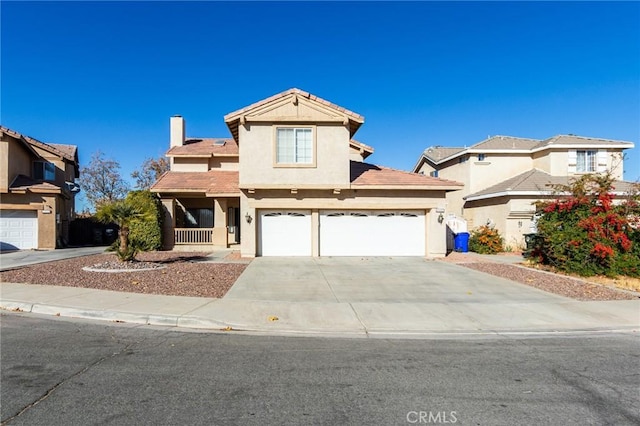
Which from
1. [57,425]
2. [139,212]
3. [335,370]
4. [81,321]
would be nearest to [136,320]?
[81,321]

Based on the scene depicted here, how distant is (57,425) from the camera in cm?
345

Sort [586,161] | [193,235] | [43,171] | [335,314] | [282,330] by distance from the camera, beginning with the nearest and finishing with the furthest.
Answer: [282,330] → [335,314] → [193,235] → [586,161] → [43,171]

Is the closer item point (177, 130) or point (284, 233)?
point (284, 233)

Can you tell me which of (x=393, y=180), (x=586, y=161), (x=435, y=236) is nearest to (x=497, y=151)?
(x=586, y=161)

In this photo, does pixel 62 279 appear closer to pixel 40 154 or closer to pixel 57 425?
pixel 57 425

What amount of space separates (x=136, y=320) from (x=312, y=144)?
34.6ft

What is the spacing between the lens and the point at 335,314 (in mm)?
7641

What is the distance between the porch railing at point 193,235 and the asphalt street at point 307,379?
13.3 metres

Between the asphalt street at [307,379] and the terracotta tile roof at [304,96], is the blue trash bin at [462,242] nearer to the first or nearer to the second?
the terracotta tile roof at [304,96]

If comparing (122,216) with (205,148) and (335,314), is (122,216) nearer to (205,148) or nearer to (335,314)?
(335,314)

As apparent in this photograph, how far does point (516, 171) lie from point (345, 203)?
1392 cm

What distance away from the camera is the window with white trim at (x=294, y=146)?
15942mm

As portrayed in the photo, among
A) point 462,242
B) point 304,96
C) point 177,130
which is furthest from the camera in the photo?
point 177,130

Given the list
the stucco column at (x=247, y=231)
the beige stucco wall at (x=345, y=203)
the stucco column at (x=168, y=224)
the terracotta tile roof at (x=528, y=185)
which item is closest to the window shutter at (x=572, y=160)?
the terracotta tile roof at (x=528, y=185)
